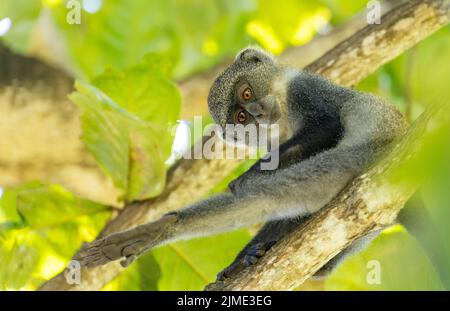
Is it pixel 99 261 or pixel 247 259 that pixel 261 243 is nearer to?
pixel 247 259

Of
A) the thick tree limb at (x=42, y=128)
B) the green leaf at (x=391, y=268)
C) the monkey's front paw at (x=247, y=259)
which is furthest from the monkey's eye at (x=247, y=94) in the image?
the thick tree limb at (x=42, y=128)

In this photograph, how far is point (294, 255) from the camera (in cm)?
338

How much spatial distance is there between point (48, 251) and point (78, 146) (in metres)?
1.64

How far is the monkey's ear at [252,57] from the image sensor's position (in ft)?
17.0

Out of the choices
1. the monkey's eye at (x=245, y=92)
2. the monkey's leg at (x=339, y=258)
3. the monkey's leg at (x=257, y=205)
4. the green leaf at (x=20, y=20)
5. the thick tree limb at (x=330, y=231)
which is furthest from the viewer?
the green leaf at (x=20, y=20)

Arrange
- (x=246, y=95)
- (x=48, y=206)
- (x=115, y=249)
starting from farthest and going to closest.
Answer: (x=48, y=206) → (x=246, y=95) → (x=115, y=249)

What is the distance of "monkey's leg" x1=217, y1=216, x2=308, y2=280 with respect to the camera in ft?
13.1

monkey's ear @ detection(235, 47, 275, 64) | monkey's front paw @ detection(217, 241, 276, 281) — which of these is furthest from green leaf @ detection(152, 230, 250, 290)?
monkey's ear @ detection(235, 47, 275, 64)

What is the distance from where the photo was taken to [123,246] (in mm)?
3461

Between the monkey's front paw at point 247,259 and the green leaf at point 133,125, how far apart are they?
1.26 m

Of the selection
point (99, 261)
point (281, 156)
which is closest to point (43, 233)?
point (99, 261)

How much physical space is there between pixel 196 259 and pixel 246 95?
5.32 feet

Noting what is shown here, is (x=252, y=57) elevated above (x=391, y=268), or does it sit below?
above

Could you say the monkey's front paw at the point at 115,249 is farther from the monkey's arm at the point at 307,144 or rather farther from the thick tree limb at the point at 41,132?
the thick tree limb at the point at 41,132
